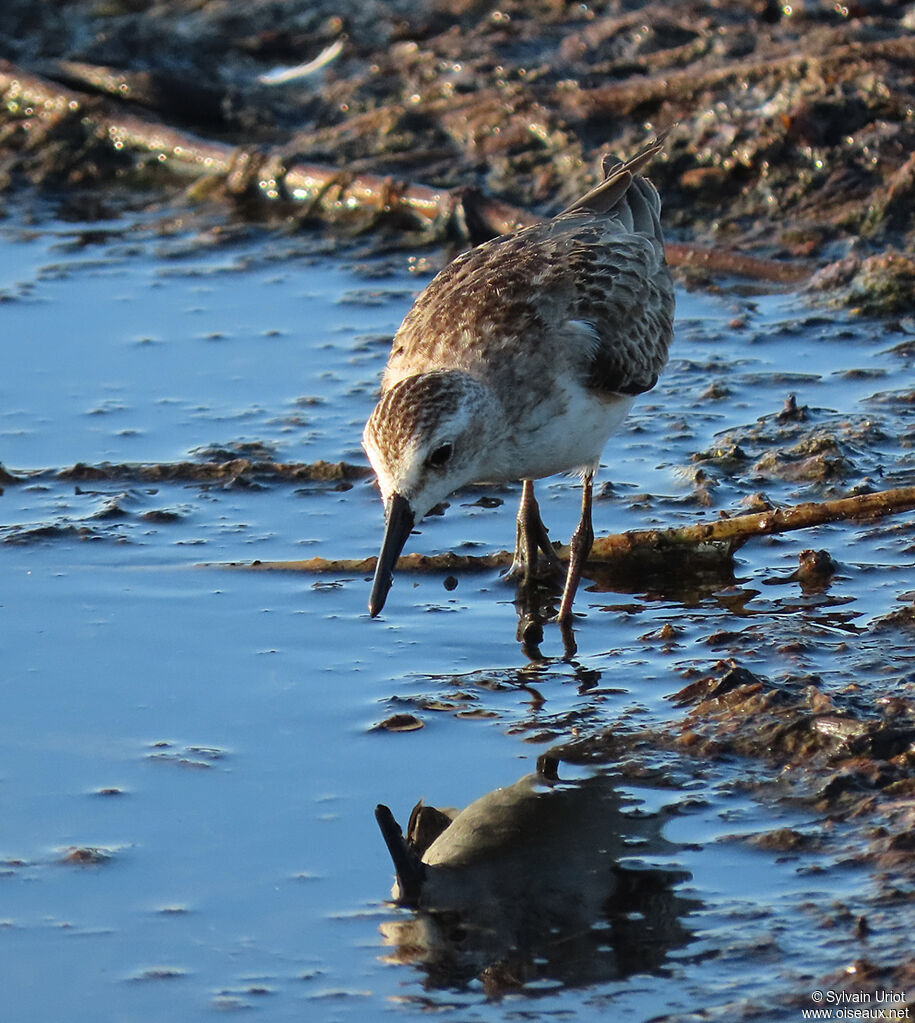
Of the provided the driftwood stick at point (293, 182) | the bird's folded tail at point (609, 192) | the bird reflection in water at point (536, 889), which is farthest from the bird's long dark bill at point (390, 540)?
the driftwood stick at point (293, 182)

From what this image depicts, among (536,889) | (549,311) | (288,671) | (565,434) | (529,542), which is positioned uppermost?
(549,311)

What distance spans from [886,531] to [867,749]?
188 centimetres

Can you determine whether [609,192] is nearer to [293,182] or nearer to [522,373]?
[522,373]

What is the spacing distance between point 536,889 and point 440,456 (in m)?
1.56

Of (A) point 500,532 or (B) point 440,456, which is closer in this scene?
(B) point 440,456

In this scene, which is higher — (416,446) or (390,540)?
(416,446)

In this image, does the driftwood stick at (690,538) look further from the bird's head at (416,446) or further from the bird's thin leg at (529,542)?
the bird's head at (416,446)

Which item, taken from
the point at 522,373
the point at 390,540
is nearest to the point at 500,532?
the point at 522,373

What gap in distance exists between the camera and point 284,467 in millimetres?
7375

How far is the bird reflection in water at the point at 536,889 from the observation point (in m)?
4.07

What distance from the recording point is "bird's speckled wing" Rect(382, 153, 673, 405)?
589cm

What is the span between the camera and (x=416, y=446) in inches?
208

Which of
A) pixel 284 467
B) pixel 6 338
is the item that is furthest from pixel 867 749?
pixel 6 338

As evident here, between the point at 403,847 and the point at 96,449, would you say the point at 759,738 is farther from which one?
the point at 96,449
